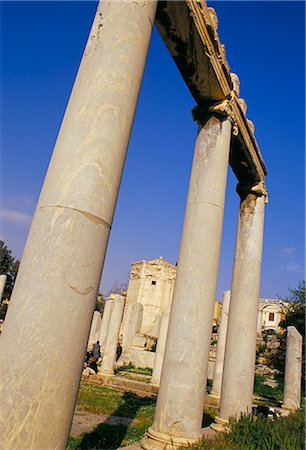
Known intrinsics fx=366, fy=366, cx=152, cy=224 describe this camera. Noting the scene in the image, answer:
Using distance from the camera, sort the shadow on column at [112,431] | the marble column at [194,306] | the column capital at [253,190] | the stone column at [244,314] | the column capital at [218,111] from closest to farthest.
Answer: the marble column at [194,306] < the shadow on column at [112,431] < the column capital at [218,111] < the stone column at [244,314] < the column capital at [253,190]

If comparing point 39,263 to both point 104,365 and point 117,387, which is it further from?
point 104,365

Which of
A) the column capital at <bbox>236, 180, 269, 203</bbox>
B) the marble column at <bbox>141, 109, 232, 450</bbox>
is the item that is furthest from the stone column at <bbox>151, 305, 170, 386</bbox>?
the marble column at <bbox>141, 109, 232, 450</bbox>

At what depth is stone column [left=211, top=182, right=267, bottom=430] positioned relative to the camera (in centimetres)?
826

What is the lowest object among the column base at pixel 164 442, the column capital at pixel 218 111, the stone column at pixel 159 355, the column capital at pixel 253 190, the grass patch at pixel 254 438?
the column base at pixel 164 442

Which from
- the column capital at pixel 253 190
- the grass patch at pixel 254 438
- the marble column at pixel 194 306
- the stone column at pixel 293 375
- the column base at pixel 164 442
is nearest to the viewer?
the column base at pixel 164 442

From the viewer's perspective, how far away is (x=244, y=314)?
8.92m

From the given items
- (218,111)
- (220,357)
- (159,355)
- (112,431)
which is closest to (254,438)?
(112,431)

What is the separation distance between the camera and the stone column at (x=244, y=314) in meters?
8.26

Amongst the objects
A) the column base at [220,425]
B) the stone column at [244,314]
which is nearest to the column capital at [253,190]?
the stone column at [244,314]

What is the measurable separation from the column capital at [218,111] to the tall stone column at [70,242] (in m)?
3.56

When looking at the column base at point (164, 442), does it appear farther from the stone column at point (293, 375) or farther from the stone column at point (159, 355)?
the stone column at point (293, 375)

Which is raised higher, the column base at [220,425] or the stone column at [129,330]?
the stone column at [129,330]

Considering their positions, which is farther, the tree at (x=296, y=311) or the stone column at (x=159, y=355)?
the tree at (x=296, y=311)

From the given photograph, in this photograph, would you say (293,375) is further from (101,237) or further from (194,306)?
(101,237)
